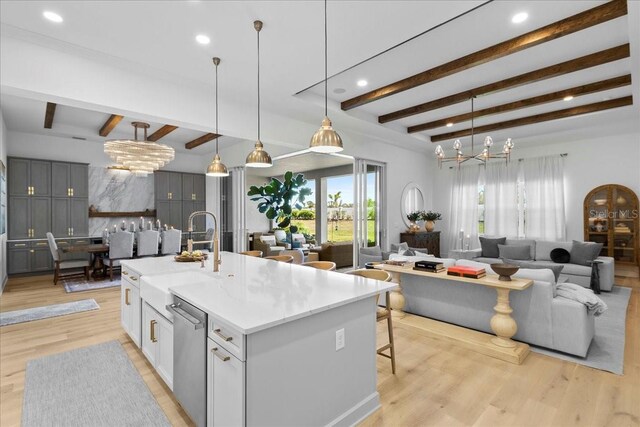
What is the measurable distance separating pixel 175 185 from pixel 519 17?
26.8ft

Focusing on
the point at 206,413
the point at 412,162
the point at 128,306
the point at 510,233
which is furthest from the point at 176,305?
the point at 510,233

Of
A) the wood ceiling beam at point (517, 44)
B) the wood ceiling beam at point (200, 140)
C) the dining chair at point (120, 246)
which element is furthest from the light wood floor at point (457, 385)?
the wood ceiling beam at point (200, 140)

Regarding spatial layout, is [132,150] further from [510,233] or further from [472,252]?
[510,233]

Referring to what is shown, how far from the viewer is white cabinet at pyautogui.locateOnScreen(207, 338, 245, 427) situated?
4.99ft

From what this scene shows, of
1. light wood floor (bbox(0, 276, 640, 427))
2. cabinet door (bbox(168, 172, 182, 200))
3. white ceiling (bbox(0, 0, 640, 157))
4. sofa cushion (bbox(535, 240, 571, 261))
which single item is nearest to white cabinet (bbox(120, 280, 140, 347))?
light wood floor (bbox(0, 276, 640, 427))

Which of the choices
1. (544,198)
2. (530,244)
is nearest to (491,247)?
(530,244)

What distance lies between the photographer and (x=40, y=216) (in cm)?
668

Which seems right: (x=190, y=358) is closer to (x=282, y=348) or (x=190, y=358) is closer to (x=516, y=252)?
(x=282, y=348)

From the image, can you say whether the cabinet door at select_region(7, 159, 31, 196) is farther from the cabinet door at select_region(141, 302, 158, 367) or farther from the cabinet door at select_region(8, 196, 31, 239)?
the cabinet door at select_region(141, 302, 158, 367)

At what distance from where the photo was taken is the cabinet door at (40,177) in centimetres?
659

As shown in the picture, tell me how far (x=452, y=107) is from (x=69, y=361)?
19.2ft

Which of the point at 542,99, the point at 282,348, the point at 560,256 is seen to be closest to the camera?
the point at 282,348

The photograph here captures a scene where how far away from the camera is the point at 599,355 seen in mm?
2957

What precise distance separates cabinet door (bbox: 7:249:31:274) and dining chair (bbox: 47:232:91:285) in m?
0.59
